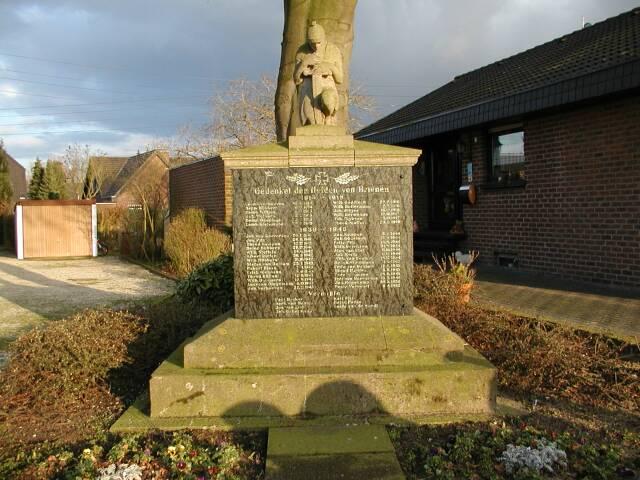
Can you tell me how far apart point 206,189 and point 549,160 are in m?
10.3

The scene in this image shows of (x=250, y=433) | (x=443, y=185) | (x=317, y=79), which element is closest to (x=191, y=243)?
(x=443, y=185)

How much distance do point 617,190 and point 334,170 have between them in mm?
5694

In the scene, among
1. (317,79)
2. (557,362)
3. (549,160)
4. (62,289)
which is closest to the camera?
(557,362)

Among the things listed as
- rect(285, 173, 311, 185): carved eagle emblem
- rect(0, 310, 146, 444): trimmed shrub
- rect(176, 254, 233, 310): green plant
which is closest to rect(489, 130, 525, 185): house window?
rect(176, 254, 233, 310): green plant

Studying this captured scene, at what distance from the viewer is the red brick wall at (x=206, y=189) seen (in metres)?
15.1

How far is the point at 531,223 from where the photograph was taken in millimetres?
9922

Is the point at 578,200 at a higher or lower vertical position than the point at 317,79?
lower

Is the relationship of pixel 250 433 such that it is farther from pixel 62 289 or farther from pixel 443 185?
pixel 443 185

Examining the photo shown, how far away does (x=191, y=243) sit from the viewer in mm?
12820

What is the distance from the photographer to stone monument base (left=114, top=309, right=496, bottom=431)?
396 centimetres

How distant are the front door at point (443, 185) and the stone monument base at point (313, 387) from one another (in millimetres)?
8872

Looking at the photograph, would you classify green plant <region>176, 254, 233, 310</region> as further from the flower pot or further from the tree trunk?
the flower pot

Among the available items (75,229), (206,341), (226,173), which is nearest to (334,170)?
(206,341)

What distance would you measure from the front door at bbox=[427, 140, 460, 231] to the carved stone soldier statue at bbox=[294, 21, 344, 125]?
25.9 ft
